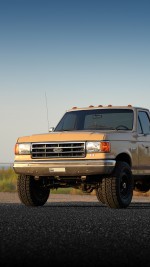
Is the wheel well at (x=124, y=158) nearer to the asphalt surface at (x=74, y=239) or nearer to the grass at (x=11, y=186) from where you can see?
the asphalt surface at (x=74, y=239)

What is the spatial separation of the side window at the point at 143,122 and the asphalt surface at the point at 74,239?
10.8 feet

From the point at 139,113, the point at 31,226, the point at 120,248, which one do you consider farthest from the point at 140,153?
the point at 120,248

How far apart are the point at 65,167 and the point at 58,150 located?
1.26 feet

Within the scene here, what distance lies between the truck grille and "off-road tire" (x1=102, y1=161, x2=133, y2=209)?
0.71 meters

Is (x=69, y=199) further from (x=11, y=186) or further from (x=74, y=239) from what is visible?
(x=74, y=239)

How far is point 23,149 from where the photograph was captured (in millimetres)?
12984

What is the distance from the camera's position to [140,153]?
1356 cm

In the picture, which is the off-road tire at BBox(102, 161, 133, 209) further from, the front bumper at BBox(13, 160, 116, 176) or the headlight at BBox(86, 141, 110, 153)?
the headlight at BBox(86, 141, 110, 153)

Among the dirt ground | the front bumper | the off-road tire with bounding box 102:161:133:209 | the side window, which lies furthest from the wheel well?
the dirt ground

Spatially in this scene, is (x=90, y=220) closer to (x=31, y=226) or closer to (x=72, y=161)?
(x=31, y=226)

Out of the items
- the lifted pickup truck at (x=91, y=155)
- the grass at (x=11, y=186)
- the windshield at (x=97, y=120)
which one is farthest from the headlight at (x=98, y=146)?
the grass at (x=11, y=186)

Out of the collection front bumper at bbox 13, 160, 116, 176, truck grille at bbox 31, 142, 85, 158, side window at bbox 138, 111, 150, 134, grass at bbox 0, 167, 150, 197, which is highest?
side window at bbox 138, 111, 150, 134

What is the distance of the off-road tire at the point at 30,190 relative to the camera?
13.2 m

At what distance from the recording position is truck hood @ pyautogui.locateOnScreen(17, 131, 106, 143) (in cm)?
1224
